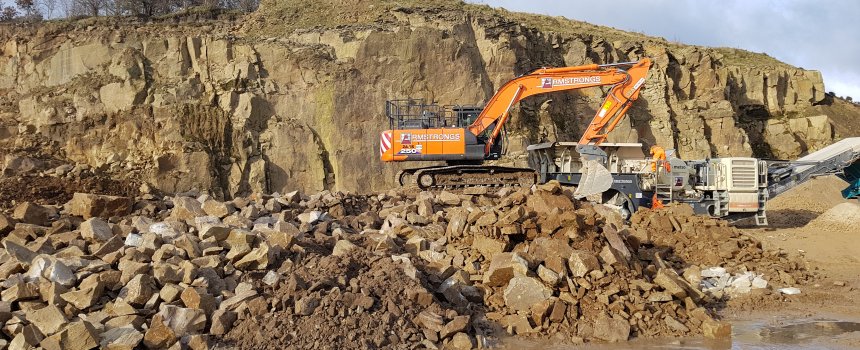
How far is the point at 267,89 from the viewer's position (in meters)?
21.1

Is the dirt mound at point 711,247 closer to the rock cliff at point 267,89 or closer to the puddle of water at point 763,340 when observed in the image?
the puddle of water at point 763,340

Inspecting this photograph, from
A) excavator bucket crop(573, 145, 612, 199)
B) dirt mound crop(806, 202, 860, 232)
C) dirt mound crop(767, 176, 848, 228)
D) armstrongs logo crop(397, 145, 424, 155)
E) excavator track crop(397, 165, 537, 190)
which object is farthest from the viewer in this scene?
dirt mound crop(767, 176, 848, 228)

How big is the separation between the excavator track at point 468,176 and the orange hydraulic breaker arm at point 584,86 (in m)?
0.56

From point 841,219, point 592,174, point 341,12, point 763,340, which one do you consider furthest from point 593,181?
point 341,12

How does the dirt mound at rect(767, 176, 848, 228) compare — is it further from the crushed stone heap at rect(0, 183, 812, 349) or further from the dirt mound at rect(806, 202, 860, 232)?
the crushed stone heap at rect(0, 183, 812, 349)

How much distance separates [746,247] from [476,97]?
483 inches

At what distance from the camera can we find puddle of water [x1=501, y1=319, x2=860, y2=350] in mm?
7055

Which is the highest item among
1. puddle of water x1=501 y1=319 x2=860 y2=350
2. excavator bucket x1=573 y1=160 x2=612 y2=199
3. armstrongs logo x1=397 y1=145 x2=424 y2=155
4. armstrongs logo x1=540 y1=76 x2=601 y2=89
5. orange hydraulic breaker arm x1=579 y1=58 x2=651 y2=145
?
armstrongs logo x1=540 y1=76 x2=601 y2=89

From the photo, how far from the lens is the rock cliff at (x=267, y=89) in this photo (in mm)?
20094

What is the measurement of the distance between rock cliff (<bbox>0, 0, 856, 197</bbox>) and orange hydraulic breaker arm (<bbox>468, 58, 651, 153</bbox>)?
15.3 ft

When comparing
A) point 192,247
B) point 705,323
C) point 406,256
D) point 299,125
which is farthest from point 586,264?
point 299,125

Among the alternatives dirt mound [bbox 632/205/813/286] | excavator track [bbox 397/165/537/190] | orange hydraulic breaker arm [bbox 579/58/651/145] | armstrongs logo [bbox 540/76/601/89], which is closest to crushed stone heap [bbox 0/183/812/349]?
dirt mound [bbox 632/205/813/286]

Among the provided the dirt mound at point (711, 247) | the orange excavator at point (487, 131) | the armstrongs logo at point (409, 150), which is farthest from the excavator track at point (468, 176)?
the dirt mound at point (711, 247)

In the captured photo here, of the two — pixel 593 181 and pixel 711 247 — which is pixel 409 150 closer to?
pixel 593 181
